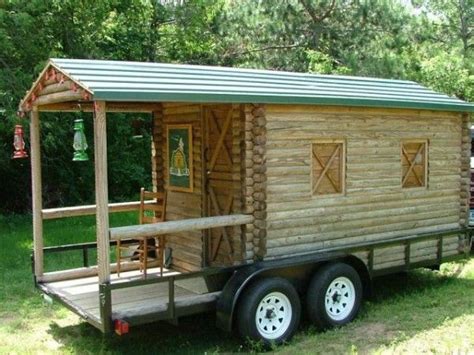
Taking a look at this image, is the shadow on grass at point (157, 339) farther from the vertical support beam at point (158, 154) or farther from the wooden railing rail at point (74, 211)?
the vertical support beam at point (158, 154)

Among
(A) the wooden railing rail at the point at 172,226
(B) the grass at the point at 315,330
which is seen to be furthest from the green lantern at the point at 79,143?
(B) the grass at the point at 315,330

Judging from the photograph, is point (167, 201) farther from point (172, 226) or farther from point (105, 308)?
point (105, 308)

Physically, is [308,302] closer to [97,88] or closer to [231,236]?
[231,236]

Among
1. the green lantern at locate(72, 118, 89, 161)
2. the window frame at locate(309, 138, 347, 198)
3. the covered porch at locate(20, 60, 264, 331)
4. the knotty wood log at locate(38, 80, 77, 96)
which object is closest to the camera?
the covered porch at locate(20, 60, 264, 331)

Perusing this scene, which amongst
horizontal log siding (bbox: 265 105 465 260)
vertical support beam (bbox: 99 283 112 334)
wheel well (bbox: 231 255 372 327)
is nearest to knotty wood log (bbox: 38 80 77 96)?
vertical support beam (bbox: 99 283 112 334)

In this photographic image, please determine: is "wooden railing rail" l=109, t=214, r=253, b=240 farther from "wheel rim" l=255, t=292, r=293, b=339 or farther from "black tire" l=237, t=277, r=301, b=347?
"wheel rim" l=255, t=292, r=293, b=339

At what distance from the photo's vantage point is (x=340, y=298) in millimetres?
7422

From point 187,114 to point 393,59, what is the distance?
12.3 m

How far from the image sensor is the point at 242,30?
856 inches

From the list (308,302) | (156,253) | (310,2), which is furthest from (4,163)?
(308,302)

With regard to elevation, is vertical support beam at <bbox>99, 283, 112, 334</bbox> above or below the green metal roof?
below

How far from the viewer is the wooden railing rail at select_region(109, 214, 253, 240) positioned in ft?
19.8

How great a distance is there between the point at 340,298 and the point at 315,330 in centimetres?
54

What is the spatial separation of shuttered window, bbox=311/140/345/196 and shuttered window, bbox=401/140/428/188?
1281 mm
